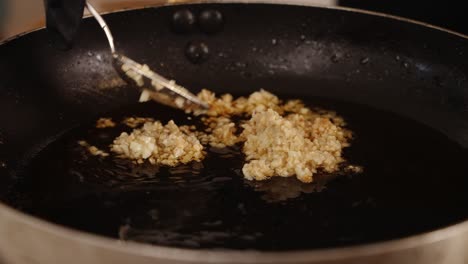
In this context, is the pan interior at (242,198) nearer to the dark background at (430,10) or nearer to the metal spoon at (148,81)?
the metal spoon at (148,81)

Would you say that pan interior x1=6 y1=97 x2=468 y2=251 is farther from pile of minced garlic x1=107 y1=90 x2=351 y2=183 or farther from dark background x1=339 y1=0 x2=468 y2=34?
dark background x1=339 y1=0 x2=468 y2=34


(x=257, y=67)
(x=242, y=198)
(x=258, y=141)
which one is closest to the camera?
(x=242, y=198)

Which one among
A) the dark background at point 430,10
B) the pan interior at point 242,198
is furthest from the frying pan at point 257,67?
the dark background at point 430,10

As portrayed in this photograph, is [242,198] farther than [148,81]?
No

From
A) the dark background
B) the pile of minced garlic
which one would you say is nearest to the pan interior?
the pile of minced garlic

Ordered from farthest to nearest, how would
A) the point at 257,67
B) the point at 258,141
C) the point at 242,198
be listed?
1. the point at 257,67
2. the point at 258,141
3. the point at 242,198

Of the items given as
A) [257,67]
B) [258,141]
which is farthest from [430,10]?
[258,141]

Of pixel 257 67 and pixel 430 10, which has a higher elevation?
pixel 430 10

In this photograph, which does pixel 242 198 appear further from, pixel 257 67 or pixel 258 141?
pixel 257 67
